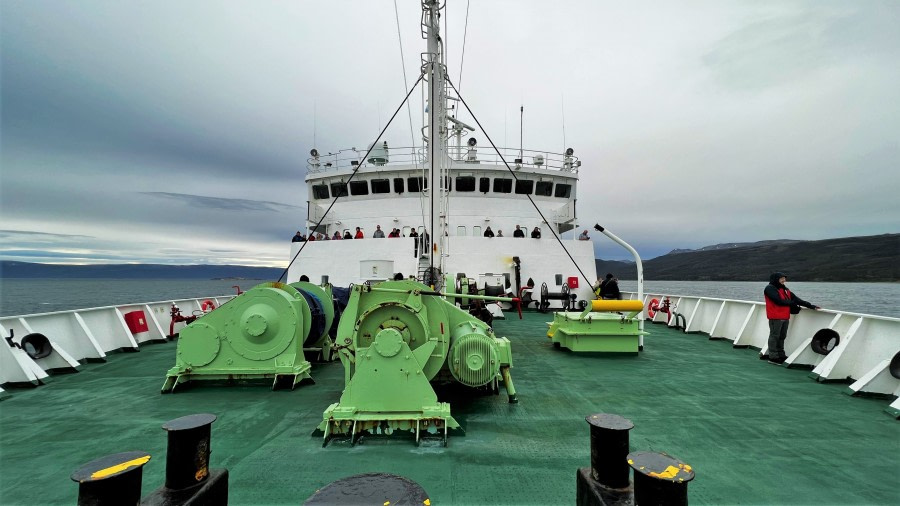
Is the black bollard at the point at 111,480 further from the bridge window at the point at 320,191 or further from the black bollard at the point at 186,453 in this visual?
the bridge window at the point at 320,191

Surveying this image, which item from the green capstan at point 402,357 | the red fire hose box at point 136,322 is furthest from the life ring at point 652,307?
the red fire hose box at point 136,322

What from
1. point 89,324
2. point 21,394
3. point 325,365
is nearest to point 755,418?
point 325,365

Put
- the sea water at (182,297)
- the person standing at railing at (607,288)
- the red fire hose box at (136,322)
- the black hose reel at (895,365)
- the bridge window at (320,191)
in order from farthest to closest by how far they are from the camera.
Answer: the sea water at (182,297)
the bridge window at (320,191)
the person standing at railing at (607,288)
the red fire hose box at (136,322)
the black hose reel at (895,365)

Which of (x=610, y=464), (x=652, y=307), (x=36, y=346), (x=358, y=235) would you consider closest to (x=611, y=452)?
(x=610, y=464)

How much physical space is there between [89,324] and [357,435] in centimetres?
654

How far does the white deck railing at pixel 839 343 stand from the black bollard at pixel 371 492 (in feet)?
18.0

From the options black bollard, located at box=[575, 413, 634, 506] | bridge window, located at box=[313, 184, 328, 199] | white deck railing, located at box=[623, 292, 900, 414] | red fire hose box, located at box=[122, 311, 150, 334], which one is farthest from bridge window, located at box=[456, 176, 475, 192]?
black bollard, located at box=[575, 413, 634, 506]

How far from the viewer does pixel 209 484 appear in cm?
183

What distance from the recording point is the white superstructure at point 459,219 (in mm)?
12484

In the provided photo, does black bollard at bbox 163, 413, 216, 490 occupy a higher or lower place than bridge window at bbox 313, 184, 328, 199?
lower

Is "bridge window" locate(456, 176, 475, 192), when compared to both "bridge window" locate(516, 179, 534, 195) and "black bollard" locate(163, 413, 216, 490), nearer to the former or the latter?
"bridge window" locate(516, 179, 534, 195)

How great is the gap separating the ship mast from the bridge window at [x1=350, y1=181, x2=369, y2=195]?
6956mm

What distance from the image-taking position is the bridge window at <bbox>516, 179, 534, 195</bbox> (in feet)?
48.3

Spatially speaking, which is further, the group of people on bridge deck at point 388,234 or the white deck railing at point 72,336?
the group of people on bridge deck at point 388,234
